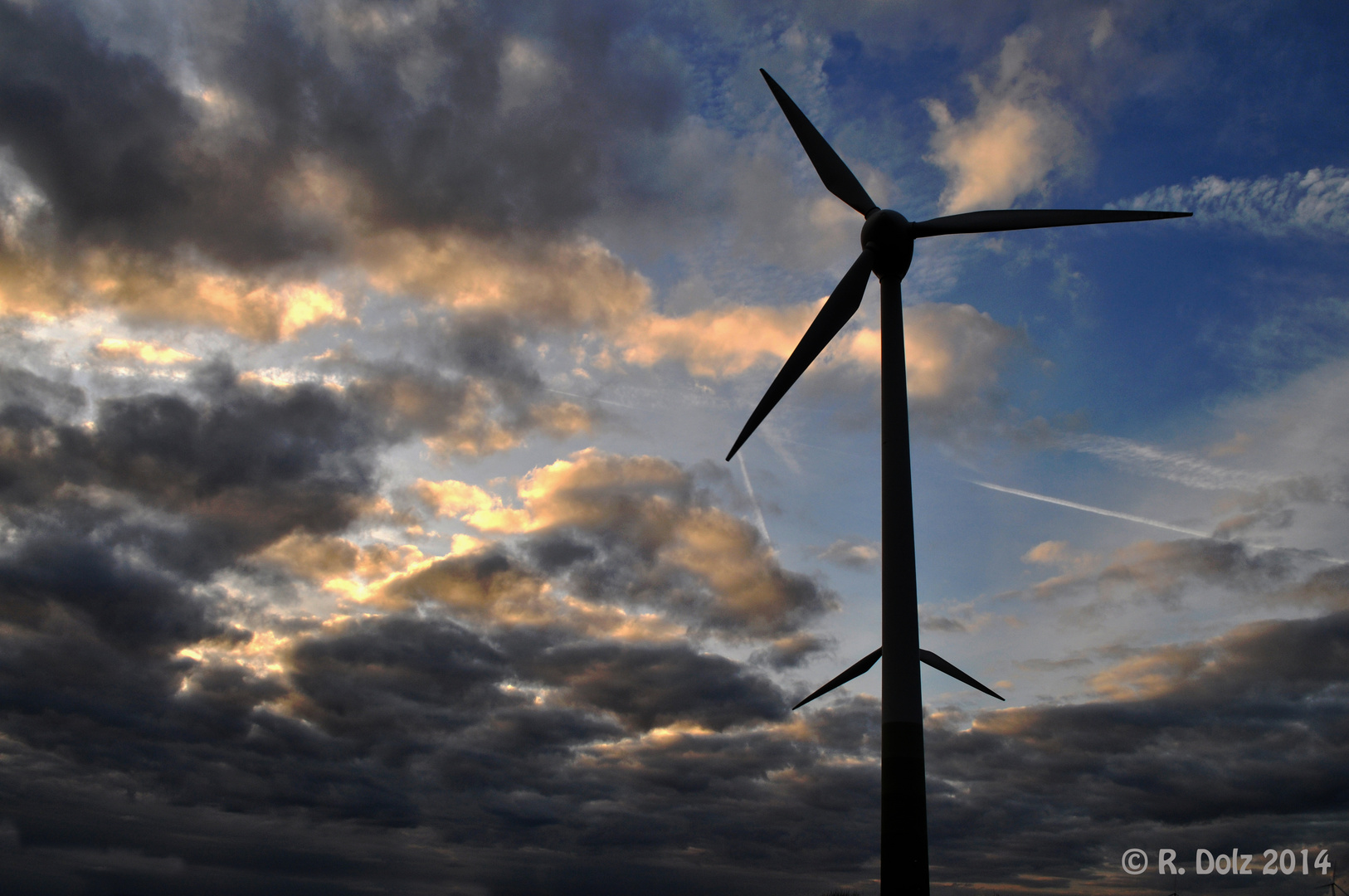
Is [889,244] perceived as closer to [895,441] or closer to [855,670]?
[895,441]

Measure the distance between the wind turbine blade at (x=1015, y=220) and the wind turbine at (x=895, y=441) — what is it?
0.04 meters

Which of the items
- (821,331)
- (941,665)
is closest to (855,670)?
(941,665)

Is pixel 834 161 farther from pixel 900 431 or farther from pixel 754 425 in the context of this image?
pixel 900 431

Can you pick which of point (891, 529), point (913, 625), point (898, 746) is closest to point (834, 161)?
point (891, 529)

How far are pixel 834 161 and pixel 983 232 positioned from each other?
8853 millimetres

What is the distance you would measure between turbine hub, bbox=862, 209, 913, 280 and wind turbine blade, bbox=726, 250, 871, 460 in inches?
31.8

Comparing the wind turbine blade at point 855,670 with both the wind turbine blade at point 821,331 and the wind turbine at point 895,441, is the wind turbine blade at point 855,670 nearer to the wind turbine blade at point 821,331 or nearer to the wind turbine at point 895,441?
the wind turbine at point 895,441

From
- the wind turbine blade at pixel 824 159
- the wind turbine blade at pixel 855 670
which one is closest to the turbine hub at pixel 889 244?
the wind turbine blade at pixel 824 159

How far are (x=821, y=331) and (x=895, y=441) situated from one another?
1015 centimetres

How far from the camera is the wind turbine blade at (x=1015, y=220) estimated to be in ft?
125

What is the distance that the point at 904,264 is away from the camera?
119 ft

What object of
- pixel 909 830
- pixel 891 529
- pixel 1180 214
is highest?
pixel 1180 214

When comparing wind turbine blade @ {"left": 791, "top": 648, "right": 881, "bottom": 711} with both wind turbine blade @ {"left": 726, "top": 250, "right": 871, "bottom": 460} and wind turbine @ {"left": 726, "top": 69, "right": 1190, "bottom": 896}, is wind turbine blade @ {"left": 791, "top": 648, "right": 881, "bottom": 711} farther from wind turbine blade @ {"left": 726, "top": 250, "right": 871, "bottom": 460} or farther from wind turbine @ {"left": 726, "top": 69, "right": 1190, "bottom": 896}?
wind turbine blade @ {"left": 726, "top": 250, "right": 871, "bottom": 460}

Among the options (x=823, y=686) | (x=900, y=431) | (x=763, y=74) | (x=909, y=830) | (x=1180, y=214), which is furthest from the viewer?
(x=823, y=686)
